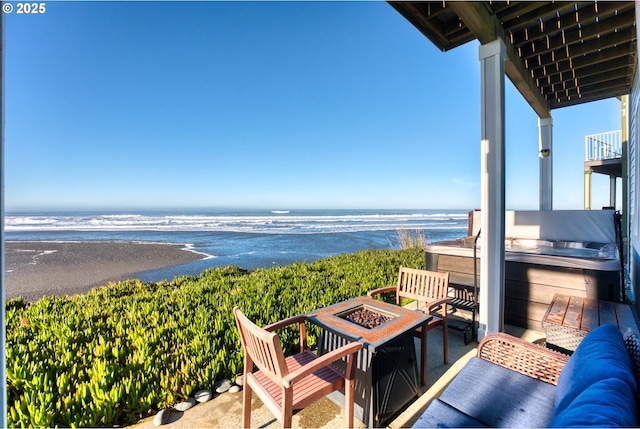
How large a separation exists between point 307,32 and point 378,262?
5822mm

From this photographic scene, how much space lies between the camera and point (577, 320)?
6.58ft

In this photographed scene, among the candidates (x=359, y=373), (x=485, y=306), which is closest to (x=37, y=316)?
(x=359, y=373)

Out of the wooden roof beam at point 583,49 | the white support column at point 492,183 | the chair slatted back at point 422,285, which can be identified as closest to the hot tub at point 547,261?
the white support column at point 492,183

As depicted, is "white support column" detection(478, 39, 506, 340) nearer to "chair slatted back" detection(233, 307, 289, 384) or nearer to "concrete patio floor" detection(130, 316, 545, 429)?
"concrete patio floor" detection(130, 316, 545, 429)

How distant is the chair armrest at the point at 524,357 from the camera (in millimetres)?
1517

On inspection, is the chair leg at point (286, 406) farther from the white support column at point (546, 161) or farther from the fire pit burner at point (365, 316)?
the white support column at point (546, 161)

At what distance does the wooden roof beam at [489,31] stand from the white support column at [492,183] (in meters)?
0.13

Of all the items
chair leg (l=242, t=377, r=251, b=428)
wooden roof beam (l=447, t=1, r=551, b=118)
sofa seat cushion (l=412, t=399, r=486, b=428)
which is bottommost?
chair leg (l=242, t=377, r=251, b=428)

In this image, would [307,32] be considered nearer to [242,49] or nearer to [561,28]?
[242,49]

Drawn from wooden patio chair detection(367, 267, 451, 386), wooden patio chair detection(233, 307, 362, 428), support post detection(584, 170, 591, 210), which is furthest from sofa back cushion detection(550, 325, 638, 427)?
support post detection(584, 170, 591, 210)

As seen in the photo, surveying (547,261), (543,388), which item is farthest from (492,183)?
(543,388)

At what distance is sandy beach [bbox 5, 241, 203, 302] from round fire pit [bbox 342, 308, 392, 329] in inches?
250

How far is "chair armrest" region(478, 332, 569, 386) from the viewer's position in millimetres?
1517

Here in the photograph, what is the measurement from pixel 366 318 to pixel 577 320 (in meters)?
1.50
